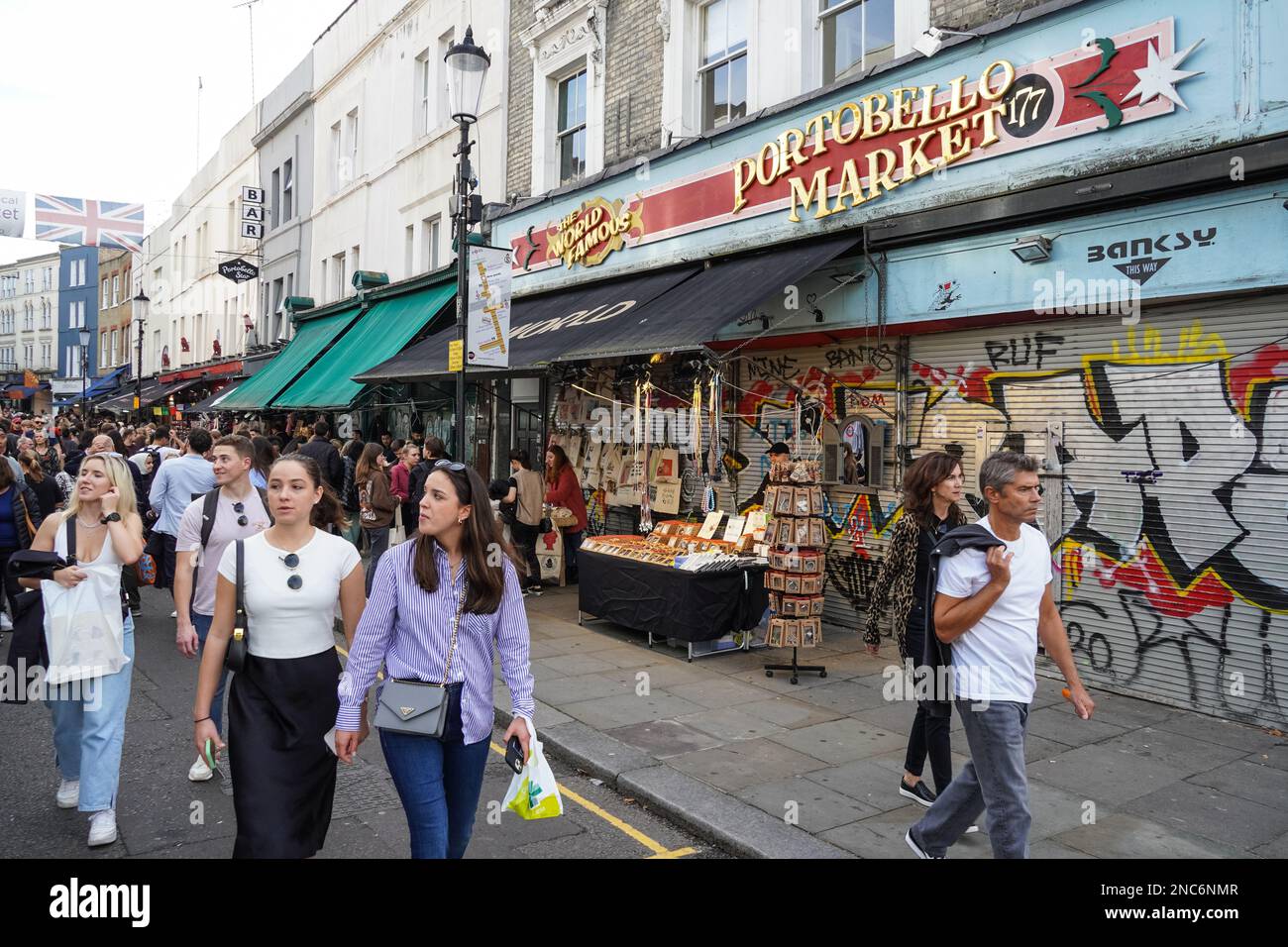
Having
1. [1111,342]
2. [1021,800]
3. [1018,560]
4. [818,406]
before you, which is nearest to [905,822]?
[1021,800]

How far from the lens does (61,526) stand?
4719 mm

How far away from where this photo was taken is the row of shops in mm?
6273

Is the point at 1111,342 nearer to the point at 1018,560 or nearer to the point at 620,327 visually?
the point at 1018,560

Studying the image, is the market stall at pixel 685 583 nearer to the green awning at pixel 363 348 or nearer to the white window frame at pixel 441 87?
the green awning at pixel 363 348

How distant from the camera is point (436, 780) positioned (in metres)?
3.23

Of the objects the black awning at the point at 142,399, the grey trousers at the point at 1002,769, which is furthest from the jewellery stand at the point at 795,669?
the black awning at the point at 142,399

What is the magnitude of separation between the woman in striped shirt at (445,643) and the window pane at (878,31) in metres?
7.55

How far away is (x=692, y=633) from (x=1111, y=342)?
13.7ft

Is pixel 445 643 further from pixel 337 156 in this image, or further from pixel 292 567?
pixel 337 156

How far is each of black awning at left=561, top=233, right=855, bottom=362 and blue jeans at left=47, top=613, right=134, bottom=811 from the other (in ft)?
16.6

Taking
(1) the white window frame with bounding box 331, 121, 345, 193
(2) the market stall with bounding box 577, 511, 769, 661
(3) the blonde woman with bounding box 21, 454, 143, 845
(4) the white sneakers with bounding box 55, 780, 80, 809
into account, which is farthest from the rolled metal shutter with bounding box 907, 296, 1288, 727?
(1) the white window frame with bounding box 331, 121, 345, 193

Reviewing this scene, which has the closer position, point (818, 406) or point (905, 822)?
point (905, 822)

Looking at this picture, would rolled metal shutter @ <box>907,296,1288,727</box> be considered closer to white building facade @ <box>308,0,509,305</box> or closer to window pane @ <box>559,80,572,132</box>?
window pane @ <box>559,80,572,132</box>

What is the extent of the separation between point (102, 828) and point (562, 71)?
1275cm
